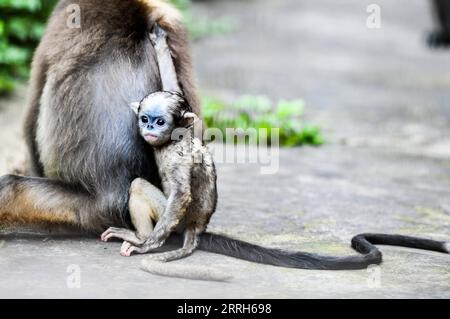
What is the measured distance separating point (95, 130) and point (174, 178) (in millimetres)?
556

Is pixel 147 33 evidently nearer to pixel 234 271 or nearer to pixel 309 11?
pixel 234 271

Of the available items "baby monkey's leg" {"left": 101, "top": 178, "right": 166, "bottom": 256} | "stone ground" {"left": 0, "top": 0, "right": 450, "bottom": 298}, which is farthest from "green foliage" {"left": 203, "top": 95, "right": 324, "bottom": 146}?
"baby monkey's leg" {"left": 101, "top": 178, "right": 166, "bottom": 256}

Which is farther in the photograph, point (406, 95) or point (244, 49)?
point (244, 49)

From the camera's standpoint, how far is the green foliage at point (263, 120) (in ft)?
26.1

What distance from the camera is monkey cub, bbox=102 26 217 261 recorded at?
4191mm

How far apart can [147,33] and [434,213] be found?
2252 mm

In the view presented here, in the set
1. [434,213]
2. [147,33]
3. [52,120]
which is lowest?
[434,213]

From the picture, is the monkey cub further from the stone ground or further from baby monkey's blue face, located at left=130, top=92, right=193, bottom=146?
the stone ground

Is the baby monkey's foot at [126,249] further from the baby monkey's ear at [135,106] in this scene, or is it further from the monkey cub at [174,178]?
the baby monkey's ear at [135,106]

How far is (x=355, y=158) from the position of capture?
7.50 meters

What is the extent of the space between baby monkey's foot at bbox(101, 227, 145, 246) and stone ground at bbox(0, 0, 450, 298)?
6 cm

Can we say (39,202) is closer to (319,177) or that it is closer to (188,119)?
(188,119)

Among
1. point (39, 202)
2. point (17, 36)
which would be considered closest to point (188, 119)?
point (39, 202)
